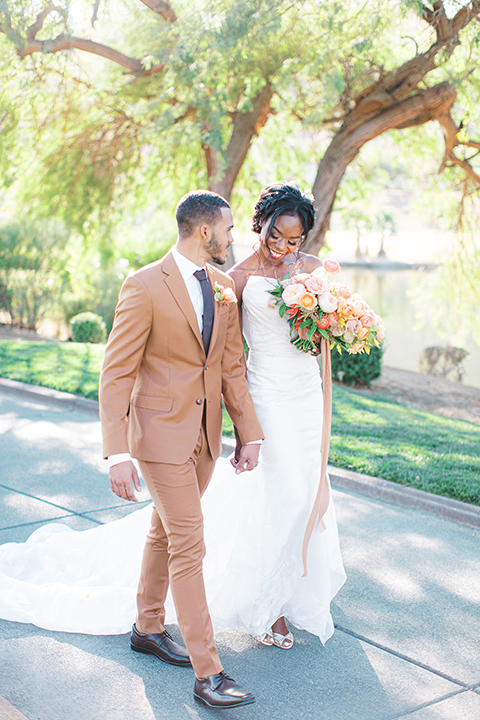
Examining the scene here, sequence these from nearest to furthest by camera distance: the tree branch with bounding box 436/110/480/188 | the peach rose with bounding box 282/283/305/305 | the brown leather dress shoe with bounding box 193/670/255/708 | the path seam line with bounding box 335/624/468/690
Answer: the brown leather dress shoe with bounding box 193/670/255/708 < the path seam line with bounding box 335/624/468/690 < the peach rose with bounding box 282/283/305/305 < the tree branch with bounding box 436/110/480/188

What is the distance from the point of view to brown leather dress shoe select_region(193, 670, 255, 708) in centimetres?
290

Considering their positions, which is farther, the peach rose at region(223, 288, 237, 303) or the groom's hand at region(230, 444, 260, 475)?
the groom's hand at region(230, 444, 260, 475)

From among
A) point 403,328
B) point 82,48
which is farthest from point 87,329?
point 403,328

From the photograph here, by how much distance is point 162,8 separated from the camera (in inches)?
471

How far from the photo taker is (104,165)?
13812 millimetres

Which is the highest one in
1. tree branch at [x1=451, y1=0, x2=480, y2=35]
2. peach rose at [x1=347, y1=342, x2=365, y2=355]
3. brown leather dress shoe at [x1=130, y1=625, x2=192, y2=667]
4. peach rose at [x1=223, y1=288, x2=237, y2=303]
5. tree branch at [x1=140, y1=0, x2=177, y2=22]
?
tree branch at [x1=140, y1=0, x2=177, y2=22]

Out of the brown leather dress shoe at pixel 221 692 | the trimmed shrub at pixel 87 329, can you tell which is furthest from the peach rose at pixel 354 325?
the trimmed shrub at pixel 87 329

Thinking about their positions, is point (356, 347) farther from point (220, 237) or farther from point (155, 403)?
point (155, 403)

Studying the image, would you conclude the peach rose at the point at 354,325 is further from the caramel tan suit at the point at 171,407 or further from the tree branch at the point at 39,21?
the tree branch at the point at 39,21

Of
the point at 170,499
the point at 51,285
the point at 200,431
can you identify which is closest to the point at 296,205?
the point at 200,431

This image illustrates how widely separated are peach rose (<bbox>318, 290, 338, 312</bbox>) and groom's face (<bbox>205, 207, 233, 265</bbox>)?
624 millimetres

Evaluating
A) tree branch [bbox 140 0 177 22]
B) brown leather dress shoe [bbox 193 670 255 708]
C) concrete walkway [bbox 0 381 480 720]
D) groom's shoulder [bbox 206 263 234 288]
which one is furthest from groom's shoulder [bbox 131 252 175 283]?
tree branch [bbox 140 0 177 22]

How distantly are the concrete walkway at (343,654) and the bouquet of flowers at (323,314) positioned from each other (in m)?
1.55

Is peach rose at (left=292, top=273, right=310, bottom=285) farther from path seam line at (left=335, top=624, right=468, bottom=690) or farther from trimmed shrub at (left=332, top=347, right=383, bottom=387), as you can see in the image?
trimmed shrub at (left=332, top=347, right=383, bottom=387)
